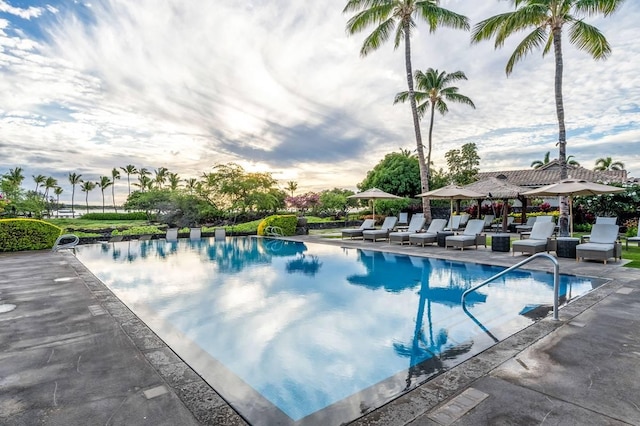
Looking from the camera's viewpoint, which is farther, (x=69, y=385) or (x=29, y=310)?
(x=29, y=310)

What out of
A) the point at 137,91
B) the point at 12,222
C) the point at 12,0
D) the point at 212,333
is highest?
the point at 12,0

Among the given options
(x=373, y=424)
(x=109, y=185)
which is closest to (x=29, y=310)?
(x=373, y=424)

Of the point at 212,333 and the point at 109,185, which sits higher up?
the point at 109,185

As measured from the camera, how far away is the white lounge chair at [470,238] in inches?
479

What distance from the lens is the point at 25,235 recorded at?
43.0ft

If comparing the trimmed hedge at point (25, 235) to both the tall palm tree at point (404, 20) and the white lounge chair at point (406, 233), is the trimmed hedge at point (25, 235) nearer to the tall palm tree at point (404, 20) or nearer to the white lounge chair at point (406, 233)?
the white lounge chair at point (406, 233)

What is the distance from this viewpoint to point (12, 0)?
10.0 m

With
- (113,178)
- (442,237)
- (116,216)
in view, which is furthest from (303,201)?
(113,178)

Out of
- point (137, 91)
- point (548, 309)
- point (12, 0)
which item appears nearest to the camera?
point (548, 309)

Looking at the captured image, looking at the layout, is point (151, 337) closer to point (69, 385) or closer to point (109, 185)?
point (69, 385)

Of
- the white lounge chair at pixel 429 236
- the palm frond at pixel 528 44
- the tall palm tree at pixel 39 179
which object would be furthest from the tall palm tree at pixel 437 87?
the tall palm tree at pixel 39 179

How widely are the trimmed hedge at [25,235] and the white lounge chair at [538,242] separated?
16.9 m

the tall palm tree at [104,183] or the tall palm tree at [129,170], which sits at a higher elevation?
the tall palm tree at [129,170]

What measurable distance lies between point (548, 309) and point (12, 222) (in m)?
16.9
